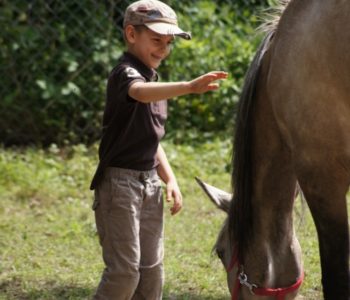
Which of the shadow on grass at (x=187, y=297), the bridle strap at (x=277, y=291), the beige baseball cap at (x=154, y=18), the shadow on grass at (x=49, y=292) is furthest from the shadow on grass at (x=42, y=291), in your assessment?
the beige baseball cap at (x=154, y=18)

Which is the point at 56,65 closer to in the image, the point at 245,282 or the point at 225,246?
the point at 225,246


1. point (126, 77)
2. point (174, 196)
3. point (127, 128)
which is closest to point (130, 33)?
point (126, 77)

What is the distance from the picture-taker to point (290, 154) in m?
3.57

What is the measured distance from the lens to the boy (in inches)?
139

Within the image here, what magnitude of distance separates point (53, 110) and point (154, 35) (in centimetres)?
411

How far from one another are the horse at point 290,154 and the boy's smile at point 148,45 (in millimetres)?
373

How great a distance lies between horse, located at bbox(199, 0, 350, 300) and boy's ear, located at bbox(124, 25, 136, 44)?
0.50 meters

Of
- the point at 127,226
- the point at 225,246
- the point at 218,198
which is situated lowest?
the point at 225,246

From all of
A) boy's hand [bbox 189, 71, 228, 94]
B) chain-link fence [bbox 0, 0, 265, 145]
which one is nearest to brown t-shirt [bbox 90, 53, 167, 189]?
boy's hand [bbox 189, 71, 228, 94]

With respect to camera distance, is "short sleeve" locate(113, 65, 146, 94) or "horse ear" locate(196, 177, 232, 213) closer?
"short sleeve" locate(113, 65, 146, 94)

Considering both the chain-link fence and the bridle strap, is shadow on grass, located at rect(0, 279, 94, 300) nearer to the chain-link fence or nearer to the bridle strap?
the bridle strap

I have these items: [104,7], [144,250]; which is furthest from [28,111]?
[144,250]

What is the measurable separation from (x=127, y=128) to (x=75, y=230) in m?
2.25

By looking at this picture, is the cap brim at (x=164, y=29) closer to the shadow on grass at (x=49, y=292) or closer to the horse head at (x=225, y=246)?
the horse head at (x=225, y=246)
